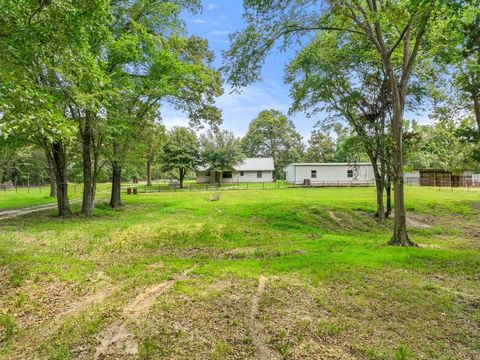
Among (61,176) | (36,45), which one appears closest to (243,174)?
(61,176)

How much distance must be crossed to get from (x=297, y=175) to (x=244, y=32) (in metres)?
32.9

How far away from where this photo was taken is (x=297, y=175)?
40938 millimetres

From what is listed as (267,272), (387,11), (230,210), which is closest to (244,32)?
(387,11)

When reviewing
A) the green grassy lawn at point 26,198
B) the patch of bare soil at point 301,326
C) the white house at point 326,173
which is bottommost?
the patch of bare soil at point 301,326

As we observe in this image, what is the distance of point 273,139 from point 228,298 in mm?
60833

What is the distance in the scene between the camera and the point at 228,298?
5.05 meters

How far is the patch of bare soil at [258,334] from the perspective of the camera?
346 cm

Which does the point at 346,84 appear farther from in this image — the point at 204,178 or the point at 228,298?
the point at 204,178

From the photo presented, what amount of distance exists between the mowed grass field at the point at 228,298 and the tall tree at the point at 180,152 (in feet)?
91.3

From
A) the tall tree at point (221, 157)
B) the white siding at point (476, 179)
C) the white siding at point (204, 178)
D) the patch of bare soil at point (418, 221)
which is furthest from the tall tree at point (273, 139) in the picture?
the patch of bare soil at point (418, 221)

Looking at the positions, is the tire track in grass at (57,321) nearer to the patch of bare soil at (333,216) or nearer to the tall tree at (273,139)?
the patch of bare soil at (333,216)

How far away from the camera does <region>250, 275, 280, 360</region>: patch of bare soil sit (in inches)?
136

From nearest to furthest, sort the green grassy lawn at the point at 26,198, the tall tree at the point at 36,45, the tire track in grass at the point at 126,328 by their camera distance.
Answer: the tire track in grass at the point at 126,328
the tall tree at the point at 36,45
the green grassy lawn at the point at 26,198

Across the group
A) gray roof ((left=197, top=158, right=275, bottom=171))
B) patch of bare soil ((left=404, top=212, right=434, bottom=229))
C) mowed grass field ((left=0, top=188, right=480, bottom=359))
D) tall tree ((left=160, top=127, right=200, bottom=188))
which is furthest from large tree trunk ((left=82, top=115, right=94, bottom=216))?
gray roof ((left=197, top=158, right=275, bottom=171))
